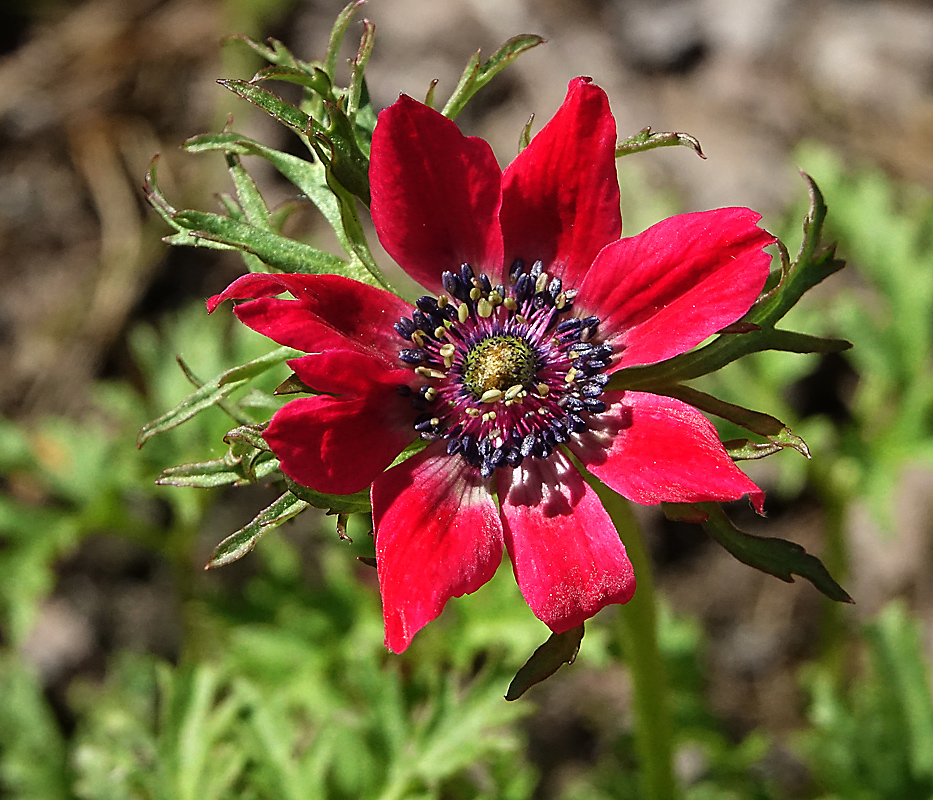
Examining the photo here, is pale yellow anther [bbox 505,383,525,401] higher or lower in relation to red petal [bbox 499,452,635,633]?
higher

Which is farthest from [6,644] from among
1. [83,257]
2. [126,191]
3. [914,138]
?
[914,138]

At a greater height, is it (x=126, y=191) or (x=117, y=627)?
(x=126, y=191)

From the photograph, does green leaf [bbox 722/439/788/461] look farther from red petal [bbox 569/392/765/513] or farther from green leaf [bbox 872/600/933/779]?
green leaf [bbox 872/600/933/779]

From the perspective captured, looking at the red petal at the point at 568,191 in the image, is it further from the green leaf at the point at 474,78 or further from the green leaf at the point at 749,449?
the green leaf at the point at 749,449

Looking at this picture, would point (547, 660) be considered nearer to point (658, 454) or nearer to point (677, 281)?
point (658, 454)

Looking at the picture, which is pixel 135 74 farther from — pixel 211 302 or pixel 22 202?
pixel 211 302

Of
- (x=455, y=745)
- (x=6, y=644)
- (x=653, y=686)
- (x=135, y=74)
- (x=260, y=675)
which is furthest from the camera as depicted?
(x=135, y=74)

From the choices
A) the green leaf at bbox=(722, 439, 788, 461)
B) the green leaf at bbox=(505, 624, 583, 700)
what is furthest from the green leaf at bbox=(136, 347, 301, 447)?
the green leaf at bbox=(722, 439, 788, 461)
